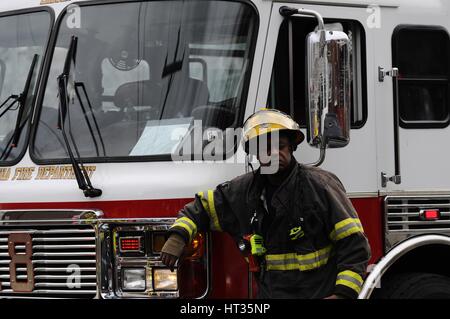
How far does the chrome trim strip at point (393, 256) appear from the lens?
4.03 metres

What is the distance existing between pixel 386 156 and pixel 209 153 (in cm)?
106

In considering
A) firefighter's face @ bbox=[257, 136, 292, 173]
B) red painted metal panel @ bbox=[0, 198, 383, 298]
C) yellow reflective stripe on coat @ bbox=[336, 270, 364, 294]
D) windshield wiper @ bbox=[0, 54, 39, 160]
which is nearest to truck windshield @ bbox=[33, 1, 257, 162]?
windshield wiper @ bbox=[0, 54, 39, 160]

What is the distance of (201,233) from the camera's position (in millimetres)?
4098

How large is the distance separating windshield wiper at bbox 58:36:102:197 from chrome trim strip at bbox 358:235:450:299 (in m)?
1.49

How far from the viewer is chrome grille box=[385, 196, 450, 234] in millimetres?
4539

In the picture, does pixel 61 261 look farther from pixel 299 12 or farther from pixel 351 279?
pixel 299 12

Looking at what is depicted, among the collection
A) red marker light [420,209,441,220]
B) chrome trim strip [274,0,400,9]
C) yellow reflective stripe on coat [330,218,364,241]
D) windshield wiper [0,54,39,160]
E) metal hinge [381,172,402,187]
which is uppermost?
chrome trim strip [274,0,400,9]

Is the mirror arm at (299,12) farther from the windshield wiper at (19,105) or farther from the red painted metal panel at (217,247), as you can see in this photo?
the windshield wiper at (19,105)

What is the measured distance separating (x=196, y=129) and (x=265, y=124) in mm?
516

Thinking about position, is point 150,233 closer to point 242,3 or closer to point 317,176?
point 317,176

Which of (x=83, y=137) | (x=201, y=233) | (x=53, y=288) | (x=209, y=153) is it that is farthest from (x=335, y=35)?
(x=53, y=288)

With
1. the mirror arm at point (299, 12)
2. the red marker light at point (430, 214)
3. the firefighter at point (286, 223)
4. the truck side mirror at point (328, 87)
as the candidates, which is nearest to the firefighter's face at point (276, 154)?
the firefighter at point (286, 223)

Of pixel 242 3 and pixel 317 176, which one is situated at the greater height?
pixel 242 3

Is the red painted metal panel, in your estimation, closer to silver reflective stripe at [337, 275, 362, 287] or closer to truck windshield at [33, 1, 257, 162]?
truck windshield at [33, 1, 257, 162]
